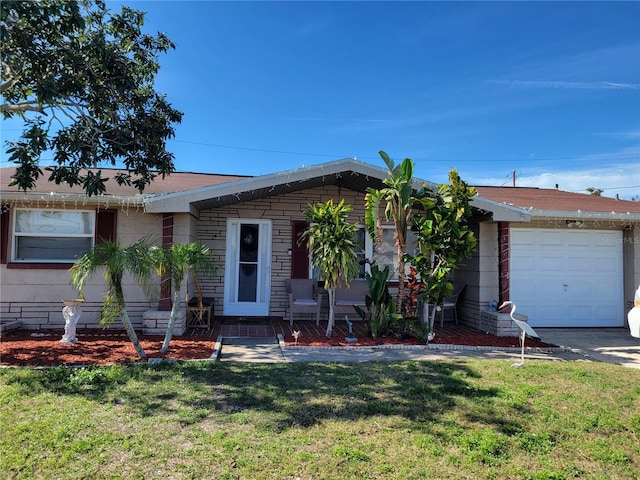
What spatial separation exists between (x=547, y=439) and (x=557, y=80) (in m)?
10.3

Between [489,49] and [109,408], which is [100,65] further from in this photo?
[489,49]

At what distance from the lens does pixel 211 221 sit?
9.99 metres

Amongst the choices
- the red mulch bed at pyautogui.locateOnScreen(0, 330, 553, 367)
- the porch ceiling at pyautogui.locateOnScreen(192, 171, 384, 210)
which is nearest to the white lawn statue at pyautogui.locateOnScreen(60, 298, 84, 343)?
the red mulch bed at pyautogui.locateOnScreen(0, 330, 553, 367)

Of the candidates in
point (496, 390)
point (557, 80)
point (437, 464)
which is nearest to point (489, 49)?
point (557, 80)

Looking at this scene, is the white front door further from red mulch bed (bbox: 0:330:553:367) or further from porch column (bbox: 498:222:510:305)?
porch column (bbox: 498:222:510:305)

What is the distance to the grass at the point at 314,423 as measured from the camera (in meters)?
3.08

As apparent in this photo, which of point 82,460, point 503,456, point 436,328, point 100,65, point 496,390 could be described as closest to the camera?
point 82,460

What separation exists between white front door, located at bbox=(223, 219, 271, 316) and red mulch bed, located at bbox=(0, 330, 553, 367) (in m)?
2.26

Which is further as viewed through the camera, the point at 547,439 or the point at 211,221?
the point at 211,221

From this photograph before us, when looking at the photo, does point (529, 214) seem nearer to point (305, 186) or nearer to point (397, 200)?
point (397, 200)

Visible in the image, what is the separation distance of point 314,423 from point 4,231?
810 centimetres

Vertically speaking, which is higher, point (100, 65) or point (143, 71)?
point (143, 71)

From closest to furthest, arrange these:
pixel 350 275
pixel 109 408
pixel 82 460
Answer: pixel 82 460
pixel 109 408
pixel 350 275

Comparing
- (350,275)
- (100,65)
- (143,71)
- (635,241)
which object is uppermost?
(143,71)
